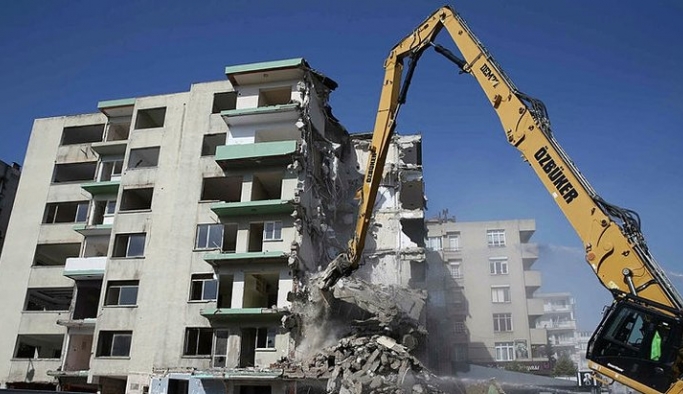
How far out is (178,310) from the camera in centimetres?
3406

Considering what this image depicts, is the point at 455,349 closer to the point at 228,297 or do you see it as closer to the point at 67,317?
the point at 228,297

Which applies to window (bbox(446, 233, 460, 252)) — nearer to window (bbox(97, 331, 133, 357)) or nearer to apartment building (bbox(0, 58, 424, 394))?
apartment building (bbox(0, 58, 424, 394))

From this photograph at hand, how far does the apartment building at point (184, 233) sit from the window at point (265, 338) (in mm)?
82

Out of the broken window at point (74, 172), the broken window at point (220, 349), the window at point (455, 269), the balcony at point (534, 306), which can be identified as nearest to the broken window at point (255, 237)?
the broken window at point (220, 349)

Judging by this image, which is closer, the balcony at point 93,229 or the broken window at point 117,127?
the balcony at point 93,229

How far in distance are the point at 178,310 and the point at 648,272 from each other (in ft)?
92.6

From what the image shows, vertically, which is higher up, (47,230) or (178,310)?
(47,230)

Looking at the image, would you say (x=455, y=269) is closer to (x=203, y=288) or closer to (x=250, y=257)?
(x=250, y=257)

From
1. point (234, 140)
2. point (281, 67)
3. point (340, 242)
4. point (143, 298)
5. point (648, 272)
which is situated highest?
point (281, 67)

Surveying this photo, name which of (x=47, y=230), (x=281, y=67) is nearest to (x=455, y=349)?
(x=281, y=67)

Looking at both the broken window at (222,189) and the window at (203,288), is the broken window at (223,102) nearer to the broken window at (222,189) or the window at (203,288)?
the broken window at (222,189)

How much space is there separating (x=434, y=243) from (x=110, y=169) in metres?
30.8

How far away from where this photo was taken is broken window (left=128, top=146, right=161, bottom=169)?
40.5m

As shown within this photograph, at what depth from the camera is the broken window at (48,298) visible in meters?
40.5
